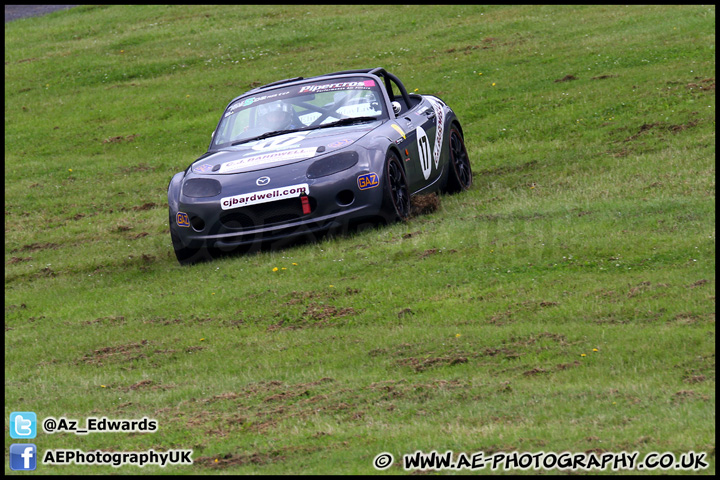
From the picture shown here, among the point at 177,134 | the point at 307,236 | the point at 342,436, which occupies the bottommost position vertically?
the point at 177,134

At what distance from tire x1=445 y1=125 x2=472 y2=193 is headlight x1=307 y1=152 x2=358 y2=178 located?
102 inches

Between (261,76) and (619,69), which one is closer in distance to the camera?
(619,69)

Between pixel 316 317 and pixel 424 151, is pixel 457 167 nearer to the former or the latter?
pixel 424 151

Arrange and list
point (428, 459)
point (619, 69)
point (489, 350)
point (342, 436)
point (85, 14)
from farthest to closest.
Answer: point (85, 14) < point (619, 69) < point (489, 350) < point (342, 436) < point (428, 459)

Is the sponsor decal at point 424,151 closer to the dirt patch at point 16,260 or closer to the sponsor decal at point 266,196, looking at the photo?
the sponsor decal at point 266,196

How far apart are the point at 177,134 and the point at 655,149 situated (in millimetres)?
10151

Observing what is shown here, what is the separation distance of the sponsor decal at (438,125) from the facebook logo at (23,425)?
21.8ft

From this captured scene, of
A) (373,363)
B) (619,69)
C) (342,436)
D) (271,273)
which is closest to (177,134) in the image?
(619,69)

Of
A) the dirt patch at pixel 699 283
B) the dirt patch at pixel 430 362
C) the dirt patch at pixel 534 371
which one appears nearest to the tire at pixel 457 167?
the dirt patch at pixel 699 283

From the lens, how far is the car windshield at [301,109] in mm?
11172

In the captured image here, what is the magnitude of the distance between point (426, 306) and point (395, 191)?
287 cm

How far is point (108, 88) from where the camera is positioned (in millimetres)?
Answer: 25156

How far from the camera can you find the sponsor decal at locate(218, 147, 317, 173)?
989 cm

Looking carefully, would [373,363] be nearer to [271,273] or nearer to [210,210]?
[271,273]
